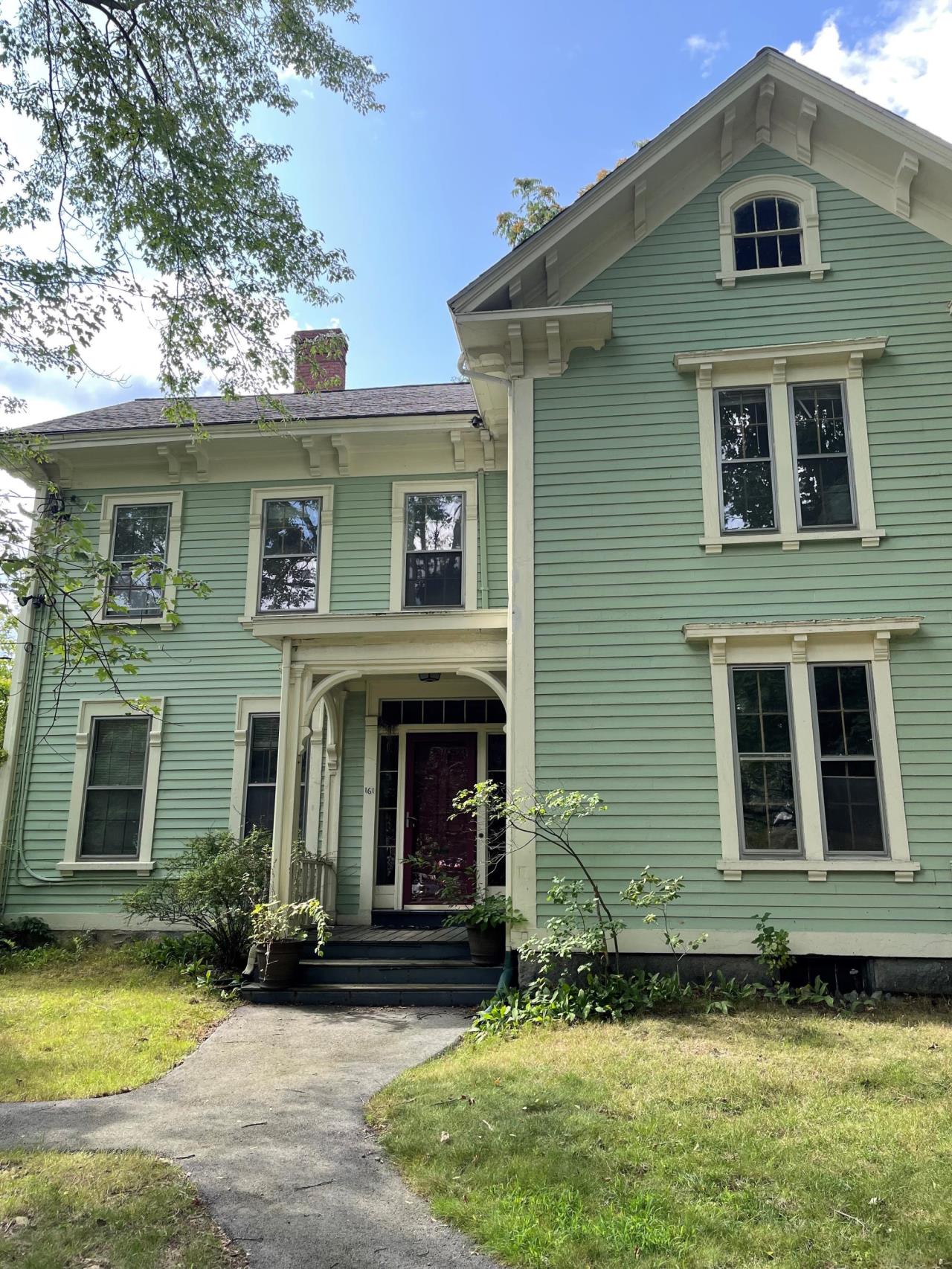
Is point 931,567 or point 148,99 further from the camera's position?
point 931,567

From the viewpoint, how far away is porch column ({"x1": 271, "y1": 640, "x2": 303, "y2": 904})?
887cm

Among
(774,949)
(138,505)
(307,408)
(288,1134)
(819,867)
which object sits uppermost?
(307,408)

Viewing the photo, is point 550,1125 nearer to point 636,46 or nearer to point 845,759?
point 845,759

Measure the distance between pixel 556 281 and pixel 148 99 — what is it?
4069mm

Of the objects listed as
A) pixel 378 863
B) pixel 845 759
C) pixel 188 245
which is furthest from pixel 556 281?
pixel 378 863

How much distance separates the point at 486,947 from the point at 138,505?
7650 mm

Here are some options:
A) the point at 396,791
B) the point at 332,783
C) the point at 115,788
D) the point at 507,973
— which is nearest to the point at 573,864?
the point at 507,973

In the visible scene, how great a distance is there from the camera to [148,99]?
7473mm

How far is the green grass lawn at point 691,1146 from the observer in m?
3.39

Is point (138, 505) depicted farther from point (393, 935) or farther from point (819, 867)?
point (819, 867)

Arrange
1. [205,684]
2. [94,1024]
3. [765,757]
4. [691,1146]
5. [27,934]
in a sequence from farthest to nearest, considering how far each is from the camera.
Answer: [205,684], [27,934], [765,757], [94,1024], [691,1146]

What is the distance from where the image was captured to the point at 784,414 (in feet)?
28.7

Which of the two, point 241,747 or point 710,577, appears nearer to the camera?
point 710,577

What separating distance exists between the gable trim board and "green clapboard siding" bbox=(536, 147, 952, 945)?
0.17 meters
